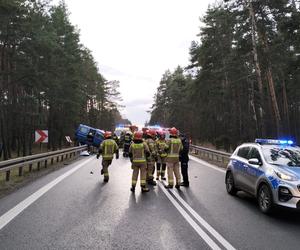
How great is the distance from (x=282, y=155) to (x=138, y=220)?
3908mm

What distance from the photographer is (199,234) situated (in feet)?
22.0

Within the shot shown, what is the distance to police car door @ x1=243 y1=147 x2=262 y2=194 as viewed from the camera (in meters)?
9.25

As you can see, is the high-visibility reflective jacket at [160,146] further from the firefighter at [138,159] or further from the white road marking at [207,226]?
the white road marking at [207,226]

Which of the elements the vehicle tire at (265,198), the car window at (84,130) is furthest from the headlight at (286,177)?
the car window at (84,130)

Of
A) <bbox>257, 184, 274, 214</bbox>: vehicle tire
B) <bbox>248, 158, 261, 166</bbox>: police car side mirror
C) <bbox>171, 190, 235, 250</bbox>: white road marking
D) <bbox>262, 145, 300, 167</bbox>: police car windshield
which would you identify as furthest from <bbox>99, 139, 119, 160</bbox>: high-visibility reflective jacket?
<bbox>257, 184, 274, 214</bbox>: vehicle tire

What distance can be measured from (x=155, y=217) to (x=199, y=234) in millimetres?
1602

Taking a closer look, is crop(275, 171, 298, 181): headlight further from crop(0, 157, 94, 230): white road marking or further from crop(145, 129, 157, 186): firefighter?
crop(145, 129, 157, 186): firefighter

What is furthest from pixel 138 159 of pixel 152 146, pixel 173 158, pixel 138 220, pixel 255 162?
pixel 138 220

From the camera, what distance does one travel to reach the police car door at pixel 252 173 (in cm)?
925

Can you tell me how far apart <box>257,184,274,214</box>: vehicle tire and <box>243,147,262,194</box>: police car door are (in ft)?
1.27

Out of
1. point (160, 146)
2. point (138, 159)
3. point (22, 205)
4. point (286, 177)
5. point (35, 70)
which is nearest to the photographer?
point (286, 177)

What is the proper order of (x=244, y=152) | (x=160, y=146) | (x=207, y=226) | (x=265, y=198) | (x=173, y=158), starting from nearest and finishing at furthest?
1. (x=207, y=226)
2. (x=265, y=198)
3. (x=244, y=152)
4. (x=173, y=158)
5. (x=160, y=146)

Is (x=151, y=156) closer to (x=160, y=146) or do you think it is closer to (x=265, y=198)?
(x=160, y=146)

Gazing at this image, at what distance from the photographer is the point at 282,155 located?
9.48 metres
